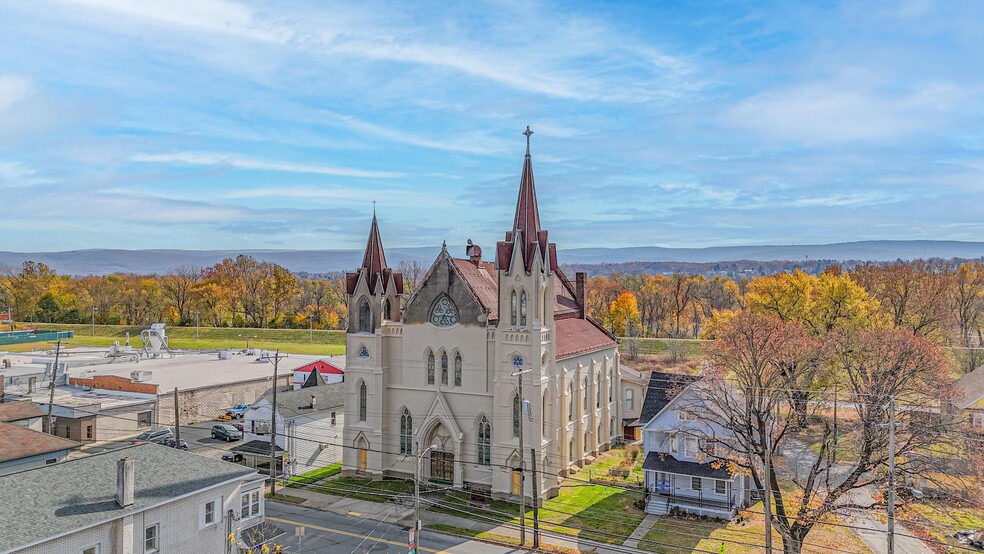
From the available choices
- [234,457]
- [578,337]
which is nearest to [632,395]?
[578,337]

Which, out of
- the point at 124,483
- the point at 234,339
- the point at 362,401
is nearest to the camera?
the point at 124,483

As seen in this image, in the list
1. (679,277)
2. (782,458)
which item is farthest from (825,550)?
Answer: (679,277)

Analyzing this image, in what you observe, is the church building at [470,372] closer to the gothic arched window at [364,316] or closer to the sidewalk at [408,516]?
the gothic arched window at [364,316]

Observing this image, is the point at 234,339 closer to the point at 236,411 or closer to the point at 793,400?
the point at 236,411

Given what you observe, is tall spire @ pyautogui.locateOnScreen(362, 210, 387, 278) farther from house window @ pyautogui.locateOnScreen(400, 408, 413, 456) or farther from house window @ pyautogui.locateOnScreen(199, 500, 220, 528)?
house window @ pyautogui.locateOnScreen(199, 500, 220, 528)

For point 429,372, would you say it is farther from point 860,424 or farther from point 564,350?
point 860,424

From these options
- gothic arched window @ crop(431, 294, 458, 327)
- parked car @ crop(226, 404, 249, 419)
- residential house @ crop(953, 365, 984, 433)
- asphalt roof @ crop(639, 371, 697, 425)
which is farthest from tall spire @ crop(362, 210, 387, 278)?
residential house @ crop(953, 365, 984, 433)
